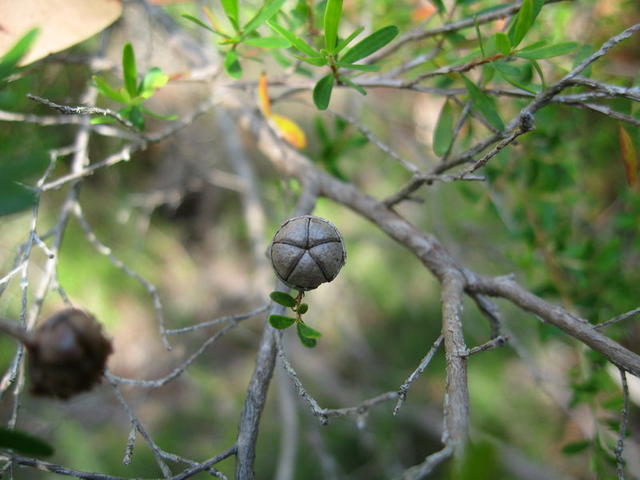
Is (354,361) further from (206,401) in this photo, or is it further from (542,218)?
(542,218)

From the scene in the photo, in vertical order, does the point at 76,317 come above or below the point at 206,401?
below

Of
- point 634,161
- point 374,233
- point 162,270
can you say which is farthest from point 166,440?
point 634,161

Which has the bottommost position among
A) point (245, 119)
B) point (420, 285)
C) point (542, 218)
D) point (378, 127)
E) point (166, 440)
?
point (166, 440)

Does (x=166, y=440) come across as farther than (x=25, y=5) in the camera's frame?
Yes

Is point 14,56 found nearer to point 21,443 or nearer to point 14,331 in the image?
point 14,331

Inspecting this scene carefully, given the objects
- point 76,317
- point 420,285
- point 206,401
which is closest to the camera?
point 76,317
